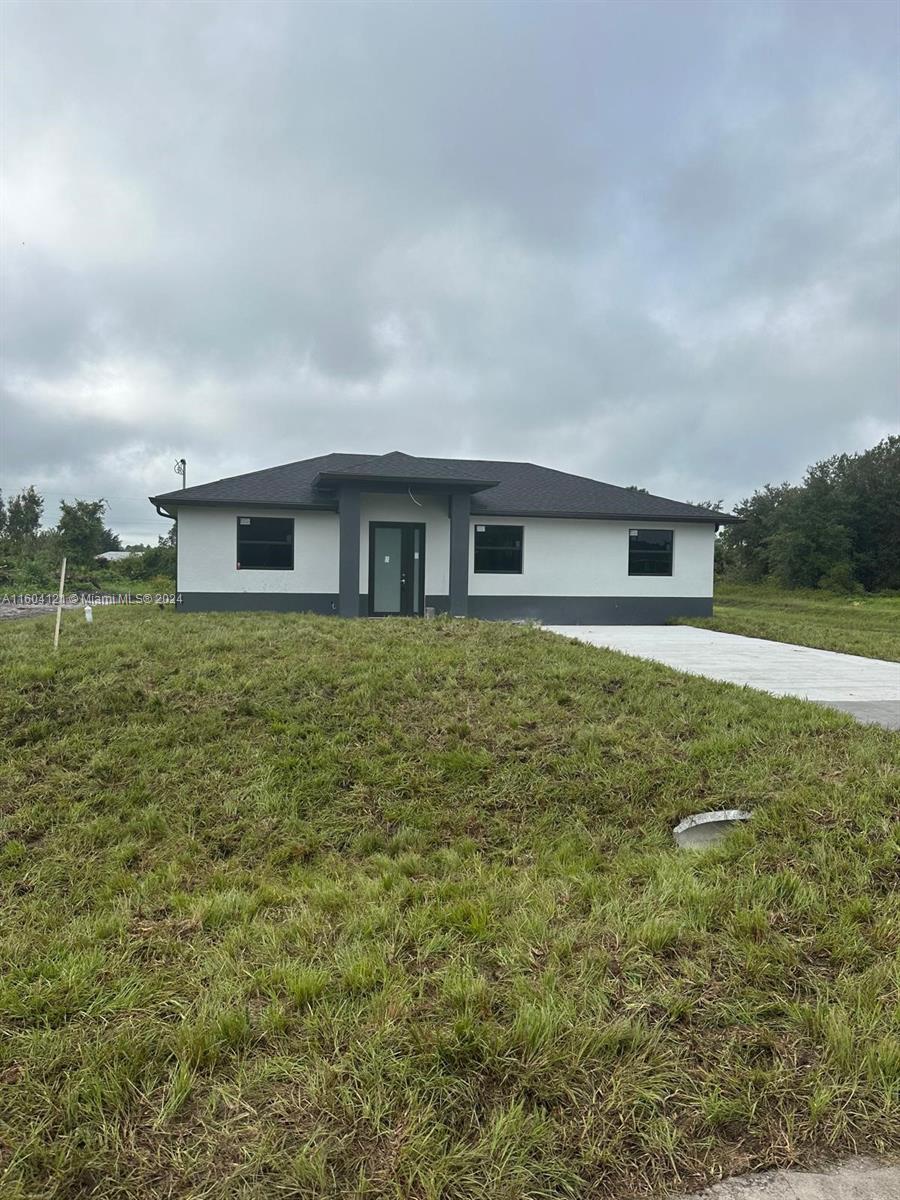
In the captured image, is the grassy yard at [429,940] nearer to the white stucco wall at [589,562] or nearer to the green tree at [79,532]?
the white stucco wall at [589,562]

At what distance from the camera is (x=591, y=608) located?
15.8 m

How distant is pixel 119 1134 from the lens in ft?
5.66

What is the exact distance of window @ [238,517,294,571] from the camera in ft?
46.6

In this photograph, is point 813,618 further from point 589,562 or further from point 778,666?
point 778,666

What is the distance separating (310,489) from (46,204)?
696 centimetres

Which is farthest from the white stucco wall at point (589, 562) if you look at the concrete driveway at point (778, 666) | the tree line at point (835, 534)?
the tree line at point (835, 534)

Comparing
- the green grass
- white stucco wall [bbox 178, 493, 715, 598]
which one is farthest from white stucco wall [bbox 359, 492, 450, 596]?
the green grass

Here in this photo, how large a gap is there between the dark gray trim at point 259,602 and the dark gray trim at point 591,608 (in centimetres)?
Answer: 337

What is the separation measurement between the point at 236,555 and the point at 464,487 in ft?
17.1

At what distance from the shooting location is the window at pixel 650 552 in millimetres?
16047

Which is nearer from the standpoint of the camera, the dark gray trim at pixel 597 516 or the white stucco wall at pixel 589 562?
the dark gray trim at pixel 597 516

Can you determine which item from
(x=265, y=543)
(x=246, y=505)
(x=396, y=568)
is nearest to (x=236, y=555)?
(x=265, y=543)

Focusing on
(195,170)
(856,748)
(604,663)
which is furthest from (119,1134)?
(195,170)

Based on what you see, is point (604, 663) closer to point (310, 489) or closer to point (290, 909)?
point (290, 909)
